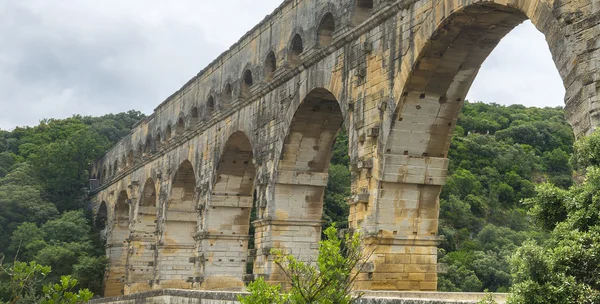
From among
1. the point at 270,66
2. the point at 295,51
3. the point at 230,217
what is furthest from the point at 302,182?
the point at 230,217

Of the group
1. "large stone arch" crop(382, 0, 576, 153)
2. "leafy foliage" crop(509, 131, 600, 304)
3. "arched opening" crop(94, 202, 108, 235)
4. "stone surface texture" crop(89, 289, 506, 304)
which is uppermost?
"large stone arch" crop(382, 0, 576, 153)

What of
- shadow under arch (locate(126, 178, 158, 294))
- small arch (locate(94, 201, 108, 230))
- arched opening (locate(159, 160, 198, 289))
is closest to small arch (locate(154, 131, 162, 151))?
shadow under arch (locate(126, 178, 158, 294))

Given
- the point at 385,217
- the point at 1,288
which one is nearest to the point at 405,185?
the point at 385,217

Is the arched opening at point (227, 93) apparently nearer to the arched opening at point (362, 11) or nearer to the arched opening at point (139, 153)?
the arched opening at point (362, 11)

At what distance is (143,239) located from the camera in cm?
2970

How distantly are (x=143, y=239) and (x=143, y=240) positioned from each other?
0.12ft

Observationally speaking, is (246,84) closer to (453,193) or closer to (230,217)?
(230,217)

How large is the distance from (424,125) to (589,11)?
478 cm

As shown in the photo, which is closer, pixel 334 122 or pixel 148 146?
pixel 334 122

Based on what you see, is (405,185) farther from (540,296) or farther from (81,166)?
(81,166)

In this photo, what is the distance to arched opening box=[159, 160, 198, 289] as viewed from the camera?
25188 millimetres

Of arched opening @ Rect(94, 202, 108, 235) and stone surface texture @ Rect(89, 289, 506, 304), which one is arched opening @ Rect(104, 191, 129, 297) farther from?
stone surface texture @ Rect(89, 289, 506, 304)

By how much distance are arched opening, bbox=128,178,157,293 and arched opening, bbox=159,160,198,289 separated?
4.15m

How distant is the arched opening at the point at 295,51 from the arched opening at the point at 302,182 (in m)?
1.50
